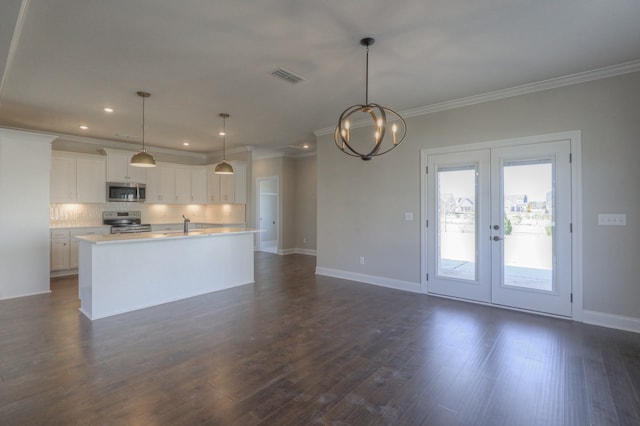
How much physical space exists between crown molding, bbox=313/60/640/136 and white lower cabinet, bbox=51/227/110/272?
6.64m

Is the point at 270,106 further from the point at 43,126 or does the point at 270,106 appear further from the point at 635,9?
the point at 43,126

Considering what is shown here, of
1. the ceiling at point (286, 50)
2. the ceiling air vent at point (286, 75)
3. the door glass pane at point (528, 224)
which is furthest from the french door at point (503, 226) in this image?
the ceiling air vent at point (286, 75)

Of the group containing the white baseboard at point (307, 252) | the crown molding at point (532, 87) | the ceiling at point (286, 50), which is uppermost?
the ceiling at point (286, 50)

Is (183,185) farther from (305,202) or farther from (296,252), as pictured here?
(296,252)

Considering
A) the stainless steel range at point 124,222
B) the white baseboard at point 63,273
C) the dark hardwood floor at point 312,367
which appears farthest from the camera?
the stainless steel range at point 124,222

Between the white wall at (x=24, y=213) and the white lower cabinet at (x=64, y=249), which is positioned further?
the white lower cabinet at (x=64, y=249)

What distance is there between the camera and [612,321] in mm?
3561

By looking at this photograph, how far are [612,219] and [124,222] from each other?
8.64m

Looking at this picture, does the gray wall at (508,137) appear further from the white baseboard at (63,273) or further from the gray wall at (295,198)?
the white baseboard at (63,273)

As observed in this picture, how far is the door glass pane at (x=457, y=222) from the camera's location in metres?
4.53

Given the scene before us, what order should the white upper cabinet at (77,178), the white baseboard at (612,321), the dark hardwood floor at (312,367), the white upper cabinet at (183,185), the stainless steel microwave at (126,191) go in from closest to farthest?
the dark hardwood floor at (312,367), the white baseboard at (612,321), the white upper cabinet at (77,178), the stainless steel microwave at (126,191), the white upper cabinet at (183,185)

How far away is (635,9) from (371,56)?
211 cm

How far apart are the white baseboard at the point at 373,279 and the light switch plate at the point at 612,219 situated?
242 centimetres

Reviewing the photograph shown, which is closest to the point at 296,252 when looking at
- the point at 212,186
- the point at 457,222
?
the point at 212,186
